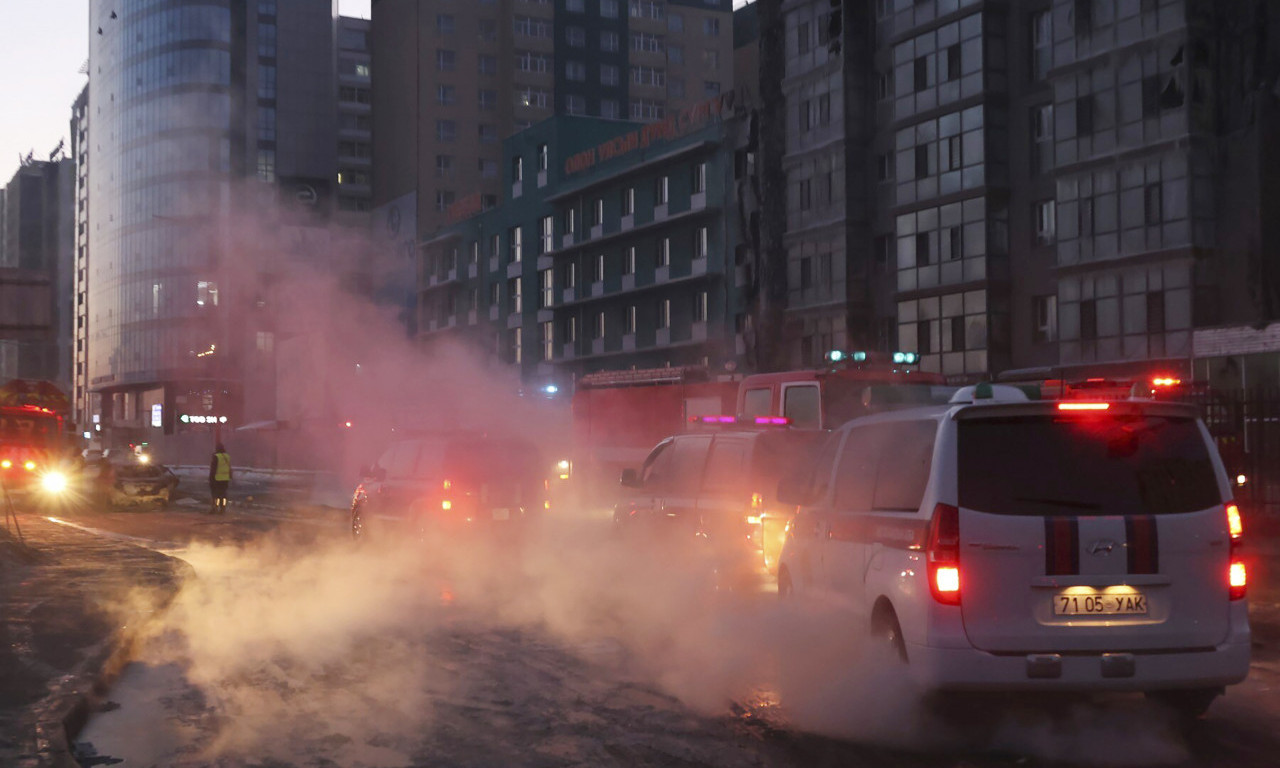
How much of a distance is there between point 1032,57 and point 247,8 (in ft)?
308

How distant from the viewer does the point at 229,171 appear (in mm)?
99188

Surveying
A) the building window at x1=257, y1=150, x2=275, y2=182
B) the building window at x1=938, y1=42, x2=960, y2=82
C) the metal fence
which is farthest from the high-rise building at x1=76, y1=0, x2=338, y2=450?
the metal fence

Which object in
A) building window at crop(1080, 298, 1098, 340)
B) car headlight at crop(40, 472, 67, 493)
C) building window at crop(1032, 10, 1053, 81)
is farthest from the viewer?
building window at crop(1032, 10, 1053, 81)

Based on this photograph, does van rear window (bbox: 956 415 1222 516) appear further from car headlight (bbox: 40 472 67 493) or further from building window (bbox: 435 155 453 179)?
building window (bbox: 435 155 453 179)

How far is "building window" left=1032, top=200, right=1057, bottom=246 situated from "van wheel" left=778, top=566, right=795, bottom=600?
3211 centimetres

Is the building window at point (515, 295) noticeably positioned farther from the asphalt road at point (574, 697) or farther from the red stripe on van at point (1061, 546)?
the red stripe on van at point (1061, 546)

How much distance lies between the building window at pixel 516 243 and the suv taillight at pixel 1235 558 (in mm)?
65966

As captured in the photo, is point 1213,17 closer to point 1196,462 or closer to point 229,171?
point 1196,462

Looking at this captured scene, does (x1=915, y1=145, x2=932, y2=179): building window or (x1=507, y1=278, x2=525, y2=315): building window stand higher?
(x1=915, y1=145, x2=932, y2=179): building window

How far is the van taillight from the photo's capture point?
23.0 feet

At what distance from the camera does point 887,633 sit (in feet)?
25.2

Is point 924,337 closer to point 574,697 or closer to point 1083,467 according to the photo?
point 574,697

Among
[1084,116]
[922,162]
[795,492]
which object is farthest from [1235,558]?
[922,162]

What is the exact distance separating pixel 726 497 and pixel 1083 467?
6184mm
